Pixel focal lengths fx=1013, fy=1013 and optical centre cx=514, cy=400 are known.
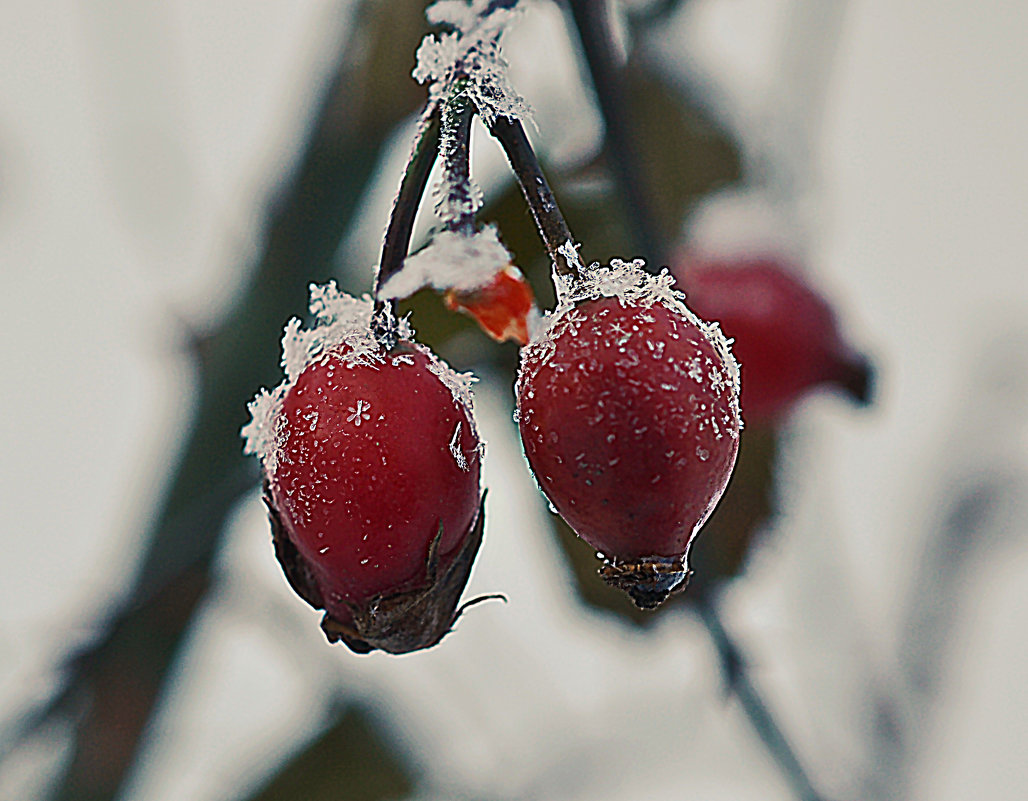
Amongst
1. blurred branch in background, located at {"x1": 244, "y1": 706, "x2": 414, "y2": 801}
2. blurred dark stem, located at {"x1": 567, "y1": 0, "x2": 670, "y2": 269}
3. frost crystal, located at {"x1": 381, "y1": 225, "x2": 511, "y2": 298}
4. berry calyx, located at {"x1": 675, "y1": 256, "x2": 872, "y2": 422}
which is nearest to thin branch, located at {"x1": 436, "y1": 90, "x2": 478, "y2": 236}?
frost crystal, located at {"x1": 381, "y1": 225, "x2": 511, "y2": 298}

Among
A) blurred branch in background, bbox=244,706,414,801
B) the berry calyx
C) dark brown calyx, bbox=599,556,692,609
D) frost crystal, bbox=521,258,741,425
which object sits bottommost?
blurred branch in background, bbox=244,706,414,801

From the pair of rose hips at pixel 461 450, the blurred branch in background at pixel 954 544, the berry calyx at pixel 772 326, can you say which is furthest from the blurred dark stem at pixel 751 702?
the blurred branch in background at pixel 954 544

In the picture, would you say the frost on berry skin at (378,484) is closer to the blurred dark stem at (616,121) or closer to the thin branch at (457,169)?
the thin branch at (457,169)

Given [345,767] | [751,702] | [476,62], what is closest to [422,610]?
[476,62]

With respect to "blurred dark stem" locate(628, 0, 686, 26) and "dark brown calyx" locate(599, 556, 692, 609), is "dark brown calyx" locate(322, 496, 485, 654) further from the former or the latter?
"blurred dark stem" locate(628, 0, 686, 26)

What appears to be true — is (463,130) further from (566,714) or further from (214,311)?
(566,714)

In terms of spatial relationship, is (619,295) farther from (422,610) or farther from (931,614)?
(931,614)
